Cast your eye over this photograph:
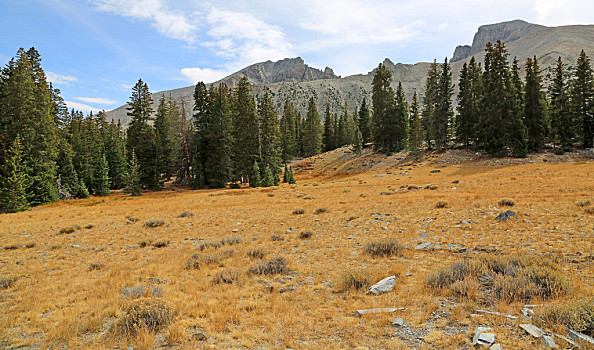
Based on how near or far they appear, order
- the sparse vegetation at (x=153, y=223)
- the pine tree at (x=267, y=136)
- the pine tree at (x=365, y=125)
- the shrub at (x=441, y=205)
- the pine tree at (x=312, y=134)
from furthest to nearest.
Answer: the pine tree at (x=312, y=134) < the pine tree at (x=365, y=125) < the pine tree at (x=267, y=136) < the sparse vegetation at (x=153, y=223) < the shrub at (x=441, y=205)

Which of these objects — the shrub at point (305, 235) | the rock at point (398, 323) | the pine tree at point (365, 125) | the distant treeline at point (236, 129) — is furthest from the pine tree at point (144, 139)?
the pine tree at point (365, 125)

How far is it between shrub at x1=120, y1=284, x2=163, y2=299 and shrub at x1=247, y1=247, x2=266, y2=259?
13.6 feet

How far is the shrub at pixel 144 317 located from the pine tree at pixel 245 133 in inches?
1725

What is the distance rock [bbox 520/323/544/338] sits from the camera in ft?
14.8

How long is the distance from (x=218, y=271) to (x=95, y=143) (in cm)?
6506

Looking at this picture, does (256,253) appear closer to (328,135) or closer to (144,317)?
(144,317)

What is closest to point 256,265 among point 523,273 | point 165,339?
point 165,339

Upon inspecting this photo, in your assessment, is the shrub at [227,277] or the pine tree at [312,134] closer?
the shrub at [227,277]

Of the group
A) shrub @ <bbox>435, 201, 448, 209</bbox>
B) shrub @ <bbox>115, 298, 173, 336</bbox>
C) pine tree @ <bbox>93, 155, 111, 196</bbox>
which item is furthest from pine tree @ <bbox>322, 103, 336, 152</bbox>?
shrub @ <bbox>115, 298, 173, 336</bbox>

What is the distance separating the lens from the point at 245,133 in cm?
4991

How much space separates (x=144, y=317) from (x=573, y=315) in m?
8.20

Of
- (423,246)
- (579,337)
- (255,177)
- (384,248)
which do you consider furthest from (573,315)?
(255,177)

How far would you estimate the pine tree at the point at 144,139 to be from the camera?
50.6m

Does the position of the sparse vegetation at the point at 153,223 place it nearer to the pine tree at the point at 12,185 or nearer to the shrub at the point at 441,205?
the shrub at the point at 441,205
